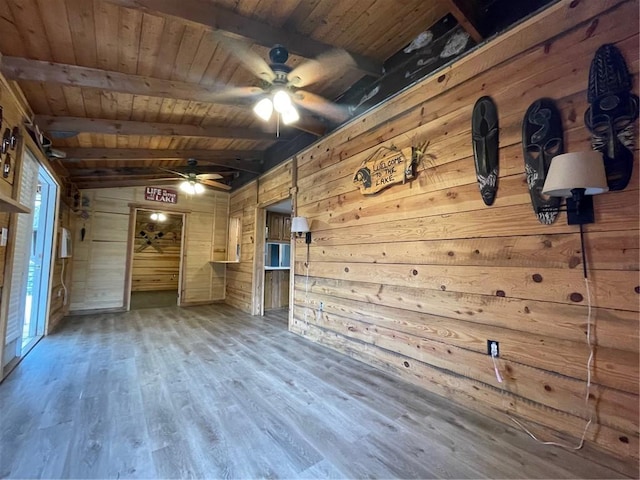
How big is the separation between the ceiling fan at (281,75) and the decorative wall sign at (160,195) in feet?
15.2

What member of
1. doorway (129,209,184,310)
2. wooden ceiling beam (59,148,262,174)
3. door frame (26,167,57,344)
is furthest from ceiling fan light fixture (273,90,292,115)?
doorway (129,209,184,310)

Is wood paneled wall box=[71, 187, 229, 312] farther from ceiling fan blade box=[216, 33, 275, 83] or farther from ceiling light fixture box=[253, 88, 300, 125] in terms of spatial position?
ceiling fan blade box=[216, 33, 275, 83]

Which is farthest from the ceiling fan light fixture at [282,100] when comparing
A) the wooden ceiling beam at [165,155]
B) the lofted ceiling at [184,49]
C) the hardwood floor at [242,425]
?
the wooden ceiling beam at [165,155]

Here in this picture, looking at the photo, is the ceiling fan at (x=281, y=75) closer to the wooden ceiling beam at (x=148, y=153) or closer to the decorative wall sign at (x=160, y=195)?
the wooden ceiling beam at (x=148, y=153)

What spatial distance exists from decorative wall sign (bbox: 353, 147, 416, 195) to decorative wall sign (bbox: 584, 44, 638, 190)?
4.07 feet

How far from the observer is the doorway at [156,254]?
931 centimetres

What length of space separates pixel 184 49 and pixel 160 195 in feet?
15.4

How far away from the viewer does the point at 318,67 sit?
2439 millimetres

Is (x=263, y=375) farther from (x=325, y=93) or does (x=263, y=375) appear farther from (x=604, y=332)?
(x=325, y=93)

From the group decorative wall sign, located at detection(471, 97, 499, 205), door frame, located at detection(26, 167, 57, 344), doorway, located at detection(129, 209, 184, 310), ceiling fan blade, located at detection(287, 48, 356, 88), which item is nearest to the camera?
decorative wall sign, located at detection(471, 97, 499, 205)

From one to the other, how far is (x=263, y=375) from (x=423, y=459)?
1.61m

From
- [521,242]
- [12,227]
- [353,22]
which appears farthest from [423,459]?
[12,227]

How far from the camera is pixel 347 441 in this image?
1.77 metres

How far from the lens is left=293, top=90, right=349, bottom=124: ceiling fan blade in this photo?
267 cm
